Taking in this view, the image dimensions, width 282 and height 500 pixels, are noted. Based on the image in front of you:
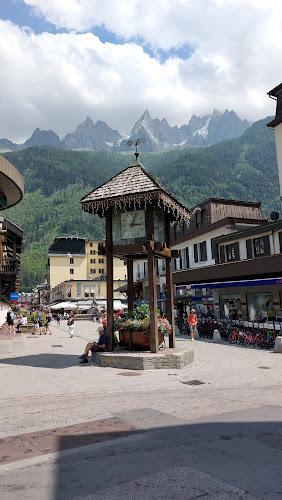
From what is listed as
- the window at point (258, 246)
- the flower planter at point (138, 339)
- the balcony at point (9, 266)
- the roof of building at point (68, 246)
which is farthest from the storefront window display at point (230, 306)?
the roof of building at point (68, 246)

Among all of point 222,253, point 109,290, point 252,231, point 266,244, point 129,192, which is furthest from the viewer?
point 222,253

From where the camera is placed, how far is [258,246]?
27.4 metres

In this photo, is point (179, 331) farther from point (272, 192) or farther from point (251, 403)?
point (272, 192)

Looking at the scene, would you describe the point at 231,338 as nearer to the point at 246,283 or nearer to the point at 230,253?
the point at 246,283

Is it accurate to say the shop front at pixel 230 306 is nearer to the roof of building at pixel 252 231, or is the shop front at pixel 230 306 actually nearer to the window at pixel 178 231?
the roof of building at pixel 252 231

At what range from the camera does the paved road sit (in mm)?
4414

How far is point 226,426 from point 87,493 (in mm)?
3216

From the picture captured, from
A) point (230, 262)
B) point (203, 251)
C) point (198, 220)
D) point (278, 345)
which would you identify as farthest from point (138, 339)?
point (198, 220)

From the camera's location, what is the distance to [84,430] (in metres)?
6.49

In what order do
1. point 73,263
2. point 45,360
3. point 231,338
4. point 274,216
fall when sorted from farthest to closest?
point 73,263, point 274,216, point 231,338, point 45,360

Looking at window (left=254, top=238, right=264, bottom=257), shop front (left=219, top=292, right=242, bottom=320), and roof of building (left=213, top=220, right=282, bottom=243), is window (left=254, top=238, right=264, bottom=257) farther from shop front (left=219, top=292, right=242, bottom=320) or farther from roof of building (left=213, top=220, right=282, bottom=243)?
shop front (left=219, top=292, right=242, bottom=320)

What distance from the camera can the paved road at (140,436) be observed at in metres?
4.41

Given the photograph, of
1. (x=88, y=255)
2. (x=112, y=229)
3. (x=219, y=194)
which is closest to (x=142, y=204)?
(x=112, y=229)

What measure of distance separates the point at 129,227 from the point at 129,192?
136 cm
